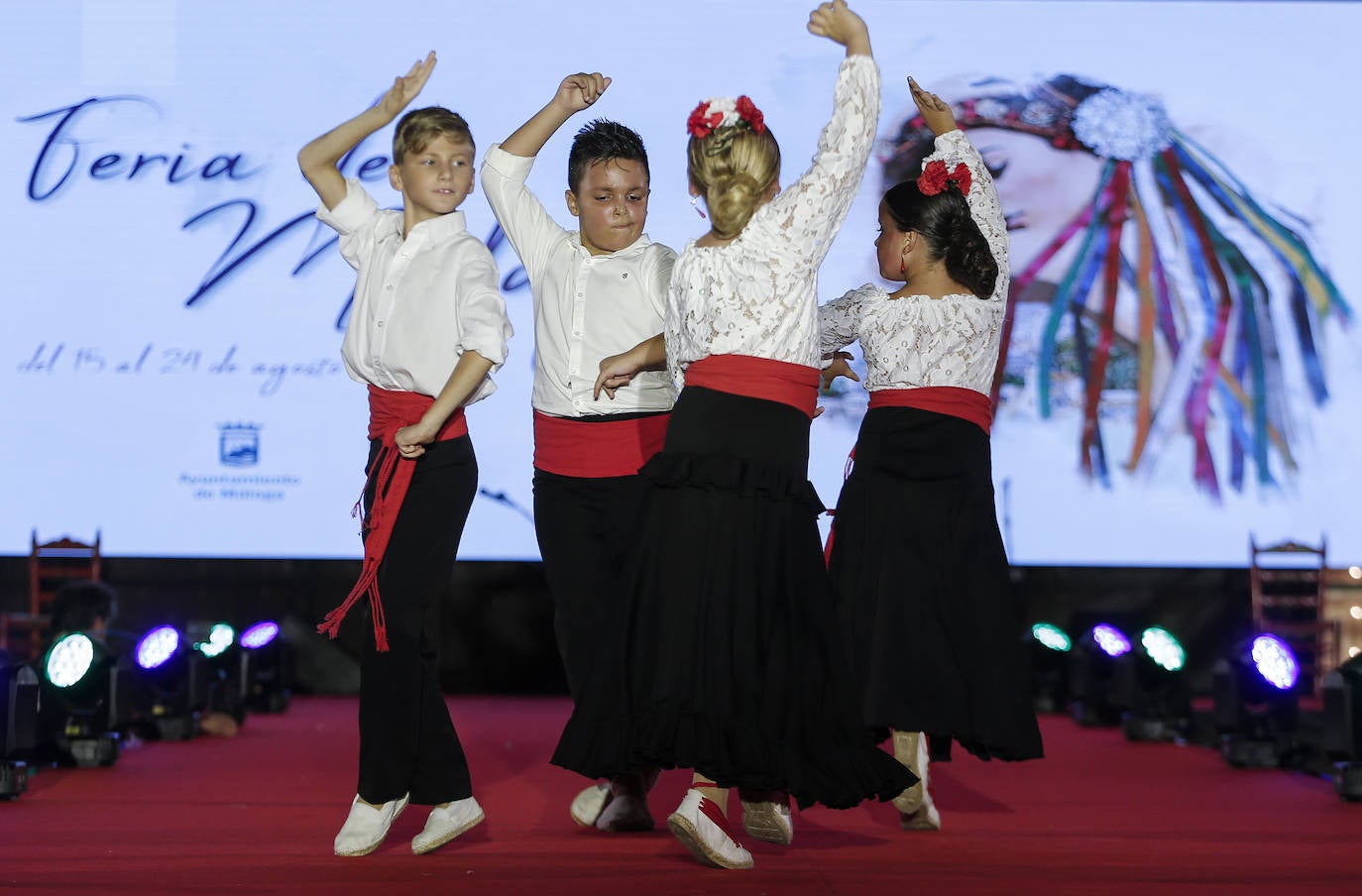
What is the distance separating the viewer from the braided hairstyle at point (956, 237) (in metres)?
3.10

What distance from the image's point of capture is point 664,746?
2543 mm

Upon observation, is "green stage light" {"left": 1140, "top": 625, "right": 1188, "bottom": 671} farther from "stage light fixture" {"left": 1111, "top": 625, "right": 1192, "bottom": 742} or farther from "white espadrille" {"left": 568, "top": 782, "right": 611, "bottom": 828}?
"white espadrille" {"left": 568, "top": 782, "right": 611, "bottom": 828}

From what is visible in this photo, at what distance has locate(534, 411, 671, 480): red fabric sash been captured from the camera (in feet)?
10.0

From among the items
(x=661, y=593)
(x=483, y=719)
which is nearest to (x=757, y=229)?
(x=661, y=593)

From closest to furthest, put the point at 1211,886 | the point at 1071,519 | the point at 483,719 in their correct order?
1. the point at 1211,886
2. the point at 483,719
3. the point at 1071,519

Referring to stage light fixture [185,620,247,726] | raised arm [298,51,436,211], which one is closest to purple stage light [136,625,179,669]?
stage light fixture [185,620,247,726]

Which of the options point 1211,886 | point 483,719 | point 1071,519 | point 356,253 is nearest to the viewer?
point 1211,886

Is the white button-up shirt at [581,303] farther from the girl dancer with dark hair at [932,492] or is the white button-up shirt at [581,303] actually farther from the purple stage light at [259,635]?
the purple stage light at [259,635]

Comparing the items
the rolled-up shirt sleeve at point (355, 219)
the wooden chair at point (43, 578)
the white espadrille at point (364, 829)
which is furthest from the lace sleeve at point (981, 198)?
the wooden chair at point (43, 578)

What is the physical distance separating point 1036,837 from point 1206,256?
3913 millimetres

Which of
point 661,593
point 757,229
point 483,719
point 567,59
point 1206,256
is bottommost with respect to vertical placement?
point 483,719

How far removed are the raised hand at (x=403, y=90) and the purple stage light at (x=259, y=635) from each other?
3207 millimetres

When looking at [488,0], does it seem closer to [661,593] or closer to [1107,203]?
[1107,203]

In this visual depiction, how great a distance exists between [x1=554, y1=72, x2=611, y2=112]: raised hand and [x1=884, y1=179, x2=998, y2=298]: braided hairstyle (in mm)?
684
